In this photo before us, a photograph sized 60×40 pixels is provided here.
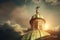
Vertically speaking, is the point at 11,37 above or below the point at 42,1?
below

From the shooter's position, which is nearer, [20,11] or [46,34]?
[46,34]

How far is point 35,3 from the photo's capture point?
9.62 m

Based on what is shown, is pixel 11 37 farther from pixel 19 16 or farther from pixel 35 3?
pixel 35 3

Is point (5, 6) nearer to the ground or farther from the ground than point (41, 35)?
farther from the ground

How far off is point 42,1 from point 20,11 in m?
1.08

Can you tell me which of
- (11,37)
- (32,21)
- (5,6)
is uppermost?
(5,6)

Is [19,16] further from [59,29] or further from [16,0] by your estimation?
[59,29]

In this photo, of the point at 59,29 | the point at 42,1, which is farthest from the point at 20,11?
the point at 59,29

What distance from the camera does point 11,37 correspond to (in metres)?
9.45

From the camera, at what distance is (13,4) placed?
9844 mm

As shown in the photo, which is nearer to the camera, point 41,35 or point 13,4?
point 41,35

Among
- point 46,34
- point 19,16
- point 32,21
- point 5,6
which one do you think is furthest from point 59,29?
point 5,6

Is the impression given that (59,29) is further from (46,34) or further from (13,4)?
(13,4)

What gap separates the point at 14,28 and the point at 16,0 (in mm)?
1289
